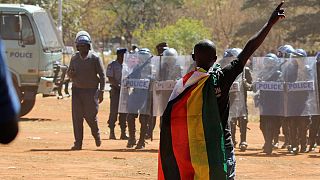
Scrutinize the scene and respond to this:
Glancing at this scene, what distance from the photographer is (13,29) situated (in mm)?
21859

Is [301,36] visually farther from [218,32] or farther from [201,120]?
[201,120]

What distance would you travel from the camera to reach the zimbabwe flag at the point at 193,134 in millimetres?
5922

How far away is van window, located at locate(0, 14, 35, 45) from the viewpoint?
21797 millimetres

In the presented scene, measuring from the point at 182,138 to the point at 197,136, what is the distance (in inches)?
4.9

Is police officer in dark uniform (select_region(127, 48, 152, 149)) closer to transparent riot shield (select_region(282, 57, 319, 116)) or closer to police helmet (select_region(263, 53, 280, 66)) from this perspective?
police helmet (select_region(263, 53, 280, 66))

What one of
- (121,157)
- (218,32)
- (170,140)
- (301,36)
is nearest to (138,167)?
(121,157)

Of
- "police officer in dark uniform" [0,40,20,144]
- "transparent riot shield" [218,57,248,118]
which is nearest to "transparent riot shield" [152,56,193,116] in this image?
"transparent riot shield" [218,57,248,118]

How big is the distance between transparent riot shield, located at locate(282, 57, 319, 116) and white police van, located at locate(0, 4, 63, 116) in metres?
8.69

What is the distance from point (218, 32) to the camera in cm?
5609

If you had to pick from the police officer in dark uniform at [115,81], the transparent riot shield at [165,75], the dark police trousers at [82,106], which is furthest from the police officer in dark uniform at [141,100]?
the police officer in dark uniform at [115,81]

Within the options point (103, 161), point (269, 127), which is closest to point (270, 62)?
point (269, 127)

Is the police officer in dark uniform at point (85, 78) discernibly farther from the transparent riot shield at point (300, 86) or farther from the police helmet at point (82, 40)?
the transparent riot shield at point (300, 86)

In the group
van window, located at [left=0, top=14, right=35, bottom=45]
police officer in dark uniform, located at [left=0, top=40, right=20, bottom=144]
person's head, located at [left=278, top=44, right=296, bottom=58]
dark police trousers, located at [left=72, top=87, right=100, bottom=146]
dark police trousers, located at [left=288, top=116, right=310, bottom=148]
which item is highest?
van window, located at [left=0, top=14, right=35, bottom=45]

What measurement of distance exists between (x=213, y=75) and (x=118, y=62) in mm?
11476
